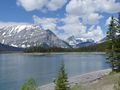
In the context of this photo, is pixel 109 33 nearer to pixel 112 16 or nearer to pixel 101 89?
pixel 112 16

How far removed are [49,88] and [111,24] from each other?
885 inches

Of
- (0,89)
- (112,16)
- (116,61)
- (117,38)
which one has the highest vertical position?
(112,16)

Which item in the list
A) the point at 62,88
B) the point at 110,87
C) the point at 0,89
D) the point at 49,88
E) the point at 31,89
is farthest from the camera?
the point at 0,89

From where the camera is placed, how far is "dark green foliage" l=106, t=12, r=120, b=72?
242 ft

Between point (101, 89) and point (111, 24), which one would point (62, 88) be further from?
point (111, 24)

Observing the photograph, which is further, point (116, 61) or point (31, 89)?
point (116, 61)

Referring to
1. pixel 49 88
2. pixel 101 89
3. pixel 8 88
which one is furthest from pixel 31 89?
pixel 8 88

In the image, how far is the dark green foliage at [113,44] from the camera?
242 ft

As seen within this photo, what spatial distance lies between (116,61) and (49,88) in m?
18.9

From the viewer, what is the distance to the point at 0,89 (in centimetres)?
7156

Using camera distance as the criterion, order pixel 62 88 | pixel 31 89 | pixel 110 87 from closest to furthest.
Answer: pixel 31 89, pixel 62 88, pixel 110 87

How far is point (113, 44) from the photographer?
2918 inches

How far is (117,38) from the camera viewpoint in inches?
2916

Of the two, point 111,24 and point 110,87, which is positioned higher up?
point 111,24
